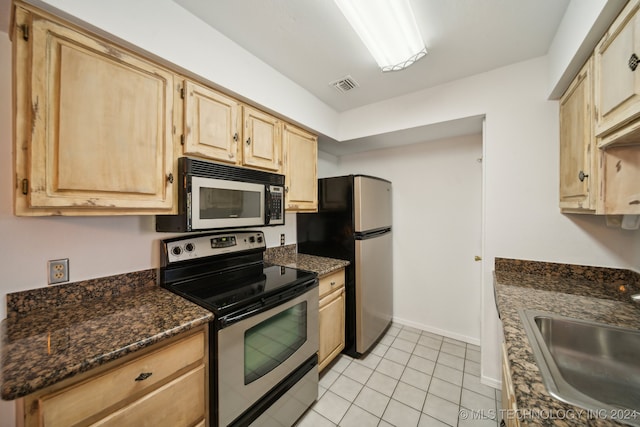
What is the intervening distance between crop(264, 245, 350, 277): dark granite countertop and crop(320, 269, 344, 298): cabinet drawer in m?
0.06

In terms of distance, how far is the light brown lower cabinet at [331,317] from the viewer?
6.18ft

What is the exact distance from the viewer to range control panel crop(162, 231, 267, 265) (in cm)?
145

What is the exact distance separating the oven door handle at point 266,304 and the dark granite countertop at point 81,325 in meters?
A: 0.09

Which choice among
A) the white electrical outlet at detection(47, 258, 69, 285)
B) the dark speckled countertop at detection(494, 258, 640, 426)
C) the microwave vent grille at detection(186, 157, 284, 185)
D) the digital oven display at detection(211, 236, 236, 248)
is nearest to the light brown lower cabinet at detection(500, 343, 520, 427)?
the dark speckled countertop at detection(494, 258, 640, 426)

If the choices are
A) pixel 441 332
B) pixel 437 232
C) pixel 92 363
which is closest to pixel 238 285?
pixel 92 363

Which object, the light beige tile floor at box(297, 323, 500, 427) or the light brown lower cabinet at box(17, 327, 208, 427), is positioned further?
the light beige tile floor at box(297, 323, 500, 427)

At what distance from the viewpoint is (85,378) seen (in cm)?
78

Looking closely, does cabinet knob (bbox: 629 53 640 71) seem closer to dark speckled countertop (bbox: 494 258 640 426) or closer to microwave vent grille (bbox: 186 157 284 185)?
dark speckled countertop (bbox: 494 258 640 426)

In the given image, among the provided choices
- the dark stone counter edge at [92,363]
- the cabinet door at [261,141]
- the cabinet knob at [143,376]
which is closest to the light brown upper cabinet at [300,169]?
the cabinet door at [261,141]

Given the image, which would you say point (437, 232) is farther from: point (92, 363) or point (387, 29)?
point (92, 363)

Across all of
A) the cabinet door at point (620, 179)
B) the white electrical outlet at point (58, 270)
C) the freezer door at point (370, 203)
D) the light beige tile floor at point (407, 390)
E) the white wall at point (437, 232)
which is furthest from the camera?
the white wall at point (437, 232)

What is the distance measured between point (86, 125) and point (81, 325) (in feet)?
2.81

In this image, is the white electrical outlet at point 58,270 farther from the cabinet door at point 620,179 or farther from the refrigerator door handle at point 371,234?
the cabinet door at point 620,179

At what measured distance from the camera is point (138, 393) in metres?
0.90
